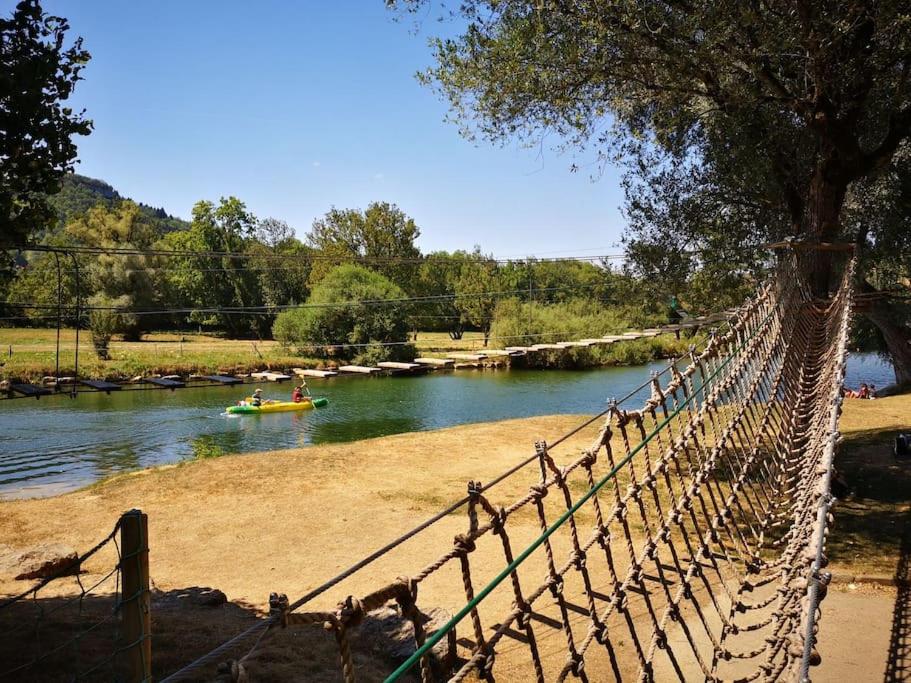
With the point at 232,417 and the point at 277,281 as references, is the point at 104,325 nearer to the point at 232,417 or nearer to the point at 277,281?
the point at 232,417

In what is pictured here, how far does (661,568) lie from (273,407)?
20.0 m

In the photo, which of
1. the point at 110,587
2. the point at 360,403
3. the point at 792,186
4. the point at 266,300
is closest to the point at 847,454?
the point at 792,186

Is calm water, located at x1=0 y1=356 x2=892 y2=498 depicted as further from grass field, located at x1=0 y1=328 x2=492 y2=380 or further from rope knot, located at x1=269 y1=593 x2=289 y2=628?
rope knot, located at x1=269 y1=593 x2=289 y2=628

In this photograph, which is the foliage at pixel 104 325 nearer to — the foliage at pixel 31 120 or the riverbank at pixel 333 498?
the riverbank at pixel 333 498

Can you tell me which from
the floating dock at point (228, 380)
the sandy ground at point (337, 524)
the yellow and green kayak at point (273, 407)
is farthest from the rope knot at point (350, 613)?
the yellow and green kayak at point (273, 407)

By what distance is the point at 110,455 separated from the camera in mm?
16625

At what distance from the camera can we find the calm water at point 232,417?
1603 centimetres

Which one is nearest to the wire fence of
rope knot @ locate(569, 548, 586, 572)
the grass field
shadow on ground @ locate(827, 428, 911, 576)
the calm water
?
rope knot @ locate(569, 548, 586, 572)

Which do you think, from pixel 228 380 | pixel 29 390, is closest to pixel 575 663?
pixel 29 390

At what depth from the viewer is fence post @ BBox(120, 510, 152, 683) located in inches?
85.4

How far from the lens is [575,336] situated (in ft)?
106

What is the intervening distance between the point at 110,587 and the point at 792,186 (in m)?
8.67

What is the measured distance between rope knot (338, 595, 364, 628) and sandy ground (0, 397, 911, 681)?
246cm

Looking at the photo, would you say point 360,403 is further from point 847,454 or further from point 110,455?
point 847,454
